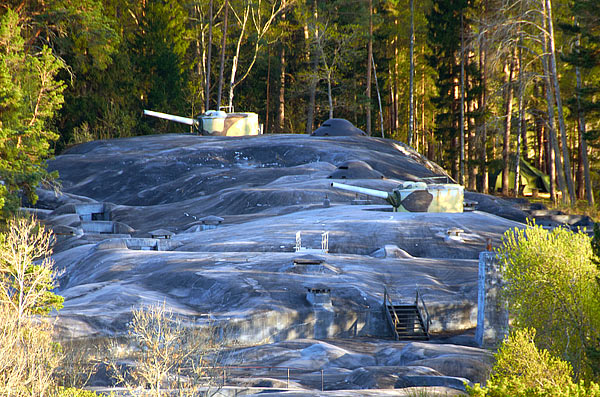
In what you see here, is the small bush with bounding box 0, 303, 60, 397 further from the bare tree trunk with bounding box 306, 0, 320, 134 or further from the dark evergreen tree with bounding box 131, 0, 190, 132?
the bare tree trunk with bounding box 306, 0, 320, 134

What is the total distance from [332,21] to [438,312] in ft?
182

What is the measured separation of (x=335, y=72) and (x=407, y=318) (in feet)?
176

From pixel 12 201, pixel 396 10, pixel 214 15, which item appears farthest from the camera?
pixel 214 15

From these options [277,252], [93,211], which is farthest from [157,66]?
[277,252]

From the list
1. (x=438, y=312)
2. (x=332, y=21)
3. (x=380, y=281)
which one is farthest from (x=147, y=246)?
(x=332, y=21)

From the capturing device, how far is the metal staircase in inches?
1034

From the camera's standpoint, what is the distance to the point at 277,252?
32.7 m

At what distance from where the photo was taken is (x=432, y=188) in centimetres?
3894

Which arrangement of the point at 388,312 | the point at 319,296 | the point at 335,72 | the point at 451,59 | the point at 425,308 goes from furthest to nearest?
the point at 335,72 → the point at 451,59 → the point at 425,308 → the point at 388,312 → the point at 319,296

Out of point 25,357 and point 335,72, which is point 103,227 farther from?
point 335,72

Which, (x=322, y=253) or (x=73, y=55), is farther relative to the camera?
(x=73, y=55)

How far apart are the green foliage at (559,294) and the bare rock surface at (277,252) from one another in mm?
2090

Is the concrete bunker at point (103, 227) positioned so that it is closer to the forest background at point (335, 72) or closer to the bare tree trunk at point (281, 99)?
the forest background at point (335, 72)

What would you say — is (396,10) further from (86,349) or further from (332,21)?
(86,349)
